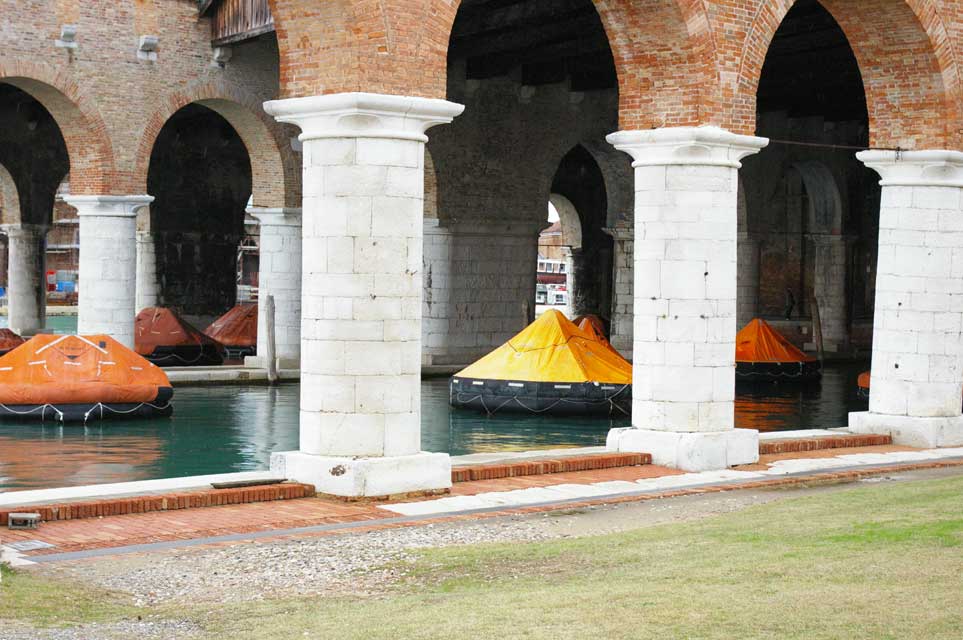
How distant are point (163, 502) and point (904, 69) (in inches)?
379

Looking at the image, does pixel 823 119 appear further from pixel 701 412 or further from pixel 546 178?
pixel 701 412

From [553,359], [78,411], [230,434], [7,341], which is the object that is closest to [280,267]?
[7,341]

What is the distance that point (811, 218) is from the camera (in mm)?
37656

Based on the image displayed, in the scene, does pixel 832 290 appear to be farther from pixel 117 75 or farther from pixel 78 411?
pixel 78 411

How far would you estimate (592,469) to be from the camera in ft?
44.9

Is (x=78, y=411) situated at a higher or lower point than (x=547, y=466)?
lower

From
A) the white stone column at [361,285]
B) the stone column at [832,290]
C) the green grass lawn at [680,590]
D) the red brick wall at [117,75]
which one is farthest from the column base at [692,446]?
the stone column at [832,290]

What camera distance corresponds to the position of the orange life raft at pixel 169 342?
97.6ft

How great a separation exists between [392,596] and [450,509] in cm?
330

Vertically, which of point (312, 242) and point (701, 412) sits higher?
point (312, 242)

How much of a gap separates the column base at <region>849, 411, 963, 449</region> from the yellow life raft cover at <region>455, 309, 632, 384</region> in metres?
6.76

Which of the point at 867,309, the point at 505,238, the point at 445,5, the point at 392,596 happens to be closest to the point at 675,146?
the point at 445,5

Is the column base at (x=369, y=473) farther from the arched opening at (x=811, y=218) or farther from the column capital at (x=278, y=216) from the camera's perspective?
the arched opening at (x=811, y=218)

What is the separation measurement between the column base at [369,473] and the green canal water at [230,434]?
4097mm
